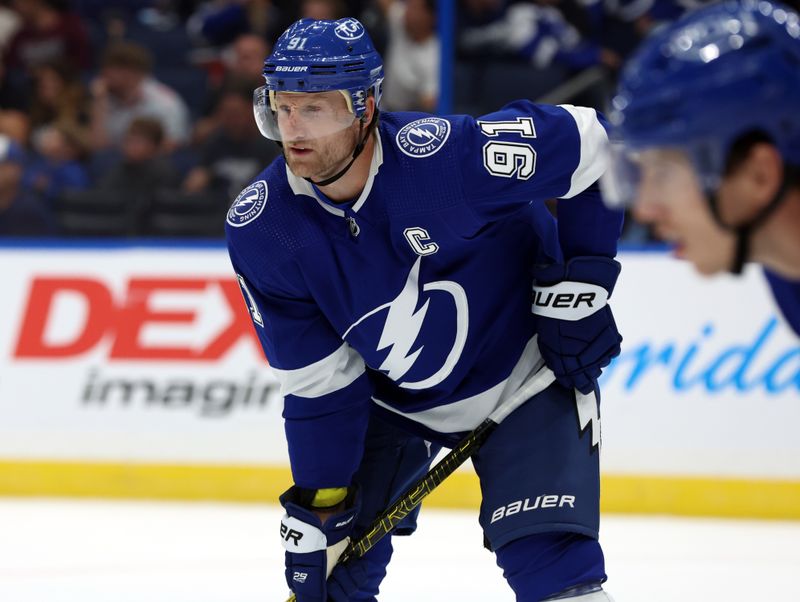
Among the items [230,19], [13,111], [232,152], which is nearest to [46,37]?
[13,111]

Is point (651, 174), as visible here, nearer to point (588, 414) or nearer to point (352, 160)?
point (352, 160)

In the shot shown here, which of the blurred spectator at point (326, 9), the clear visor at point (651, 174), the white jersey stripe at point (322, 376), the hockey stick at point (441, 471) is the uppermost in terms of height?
the blurred spectator at point (326, 9)

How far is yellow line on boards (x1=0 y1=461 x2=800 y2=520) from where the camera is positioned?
371cm

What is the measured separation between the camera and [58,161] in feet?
15.0

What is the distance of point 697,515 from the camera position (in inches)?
147

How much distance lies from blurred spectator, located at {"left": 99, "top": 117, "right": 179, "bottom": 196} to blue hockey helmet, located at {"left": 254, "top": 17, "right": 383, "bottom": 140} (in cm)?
231

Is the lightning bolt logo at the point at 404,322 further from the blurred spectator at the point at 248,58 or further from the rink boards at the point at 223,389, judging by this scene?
the blurred spectator at the point at 248,58

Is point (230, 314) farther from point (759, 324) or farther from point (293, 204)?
point (293, 204)

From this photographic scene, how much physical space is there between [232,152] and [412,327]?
2.52 meters

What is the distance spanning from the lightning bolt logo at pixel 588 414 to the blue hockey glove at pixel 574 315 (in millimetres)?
15

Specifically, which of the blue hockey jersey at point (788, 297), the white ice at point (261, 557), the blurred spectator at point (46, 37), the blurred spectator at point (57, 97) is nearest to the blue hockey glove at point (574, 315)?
the blue hockey jersey at point (788, 297)

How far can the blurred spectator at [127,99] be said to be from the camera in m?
4.73

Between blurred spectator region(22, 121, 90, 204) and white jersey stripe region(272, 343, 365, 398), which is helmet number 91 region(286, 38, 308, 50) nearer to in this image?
white jersey stripe region(272, 343, 365, 398)

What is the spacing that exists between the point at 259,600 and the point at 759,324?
170cm
